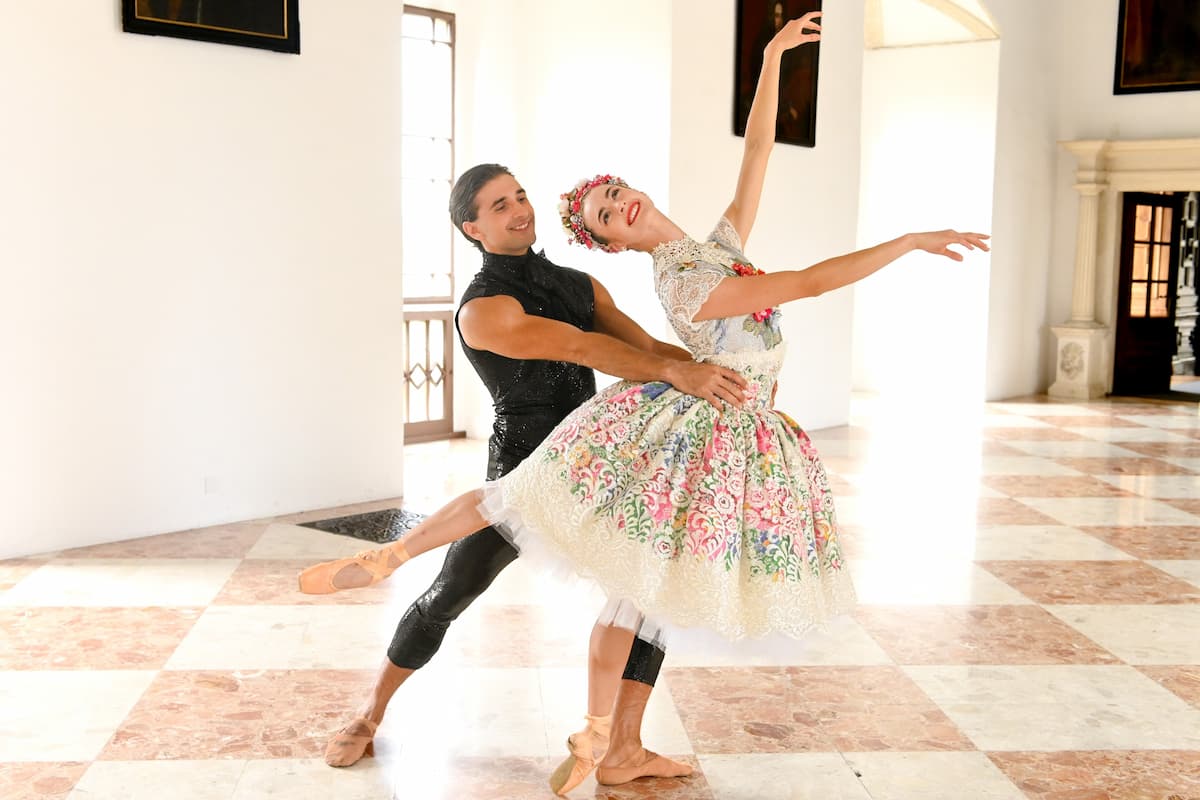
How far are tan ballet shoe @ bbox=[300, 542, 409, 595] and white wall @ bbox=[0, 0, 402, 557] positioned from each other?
2661mm

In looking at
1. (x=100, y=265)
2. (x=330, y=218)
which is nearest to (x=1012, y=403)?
(x=330, y=218)

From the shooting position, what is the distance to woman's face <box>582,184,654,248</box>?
2674mm

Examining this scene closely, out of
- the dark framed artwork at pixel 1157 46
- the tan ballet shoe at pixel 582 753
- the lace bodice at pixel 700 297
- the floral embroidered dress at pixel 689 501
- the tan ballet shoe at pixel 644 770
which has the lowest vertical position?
the tan ballet shoe at pixel 644 770

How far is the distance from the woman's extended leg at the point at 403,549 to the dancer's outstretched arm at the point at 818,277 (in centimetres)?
64

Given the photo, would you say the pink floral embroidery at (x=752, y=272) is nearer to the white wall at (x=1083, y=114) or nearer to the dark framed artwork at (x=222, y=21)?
the dark framed artwork at (x=222, y=21)

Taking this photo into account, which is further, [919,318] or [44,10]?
[919,318]

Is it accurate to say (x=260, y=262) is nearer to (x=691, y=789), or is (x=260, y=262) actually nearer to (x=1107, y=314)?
(x=691, y=789)

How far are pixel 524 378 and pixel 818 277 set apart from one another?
76 cm

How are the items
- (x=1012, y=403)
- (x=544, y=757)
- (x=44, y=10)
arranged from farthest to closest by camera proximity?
(x=1012, y=403), (x=44, y=10), (x=544, y=757)

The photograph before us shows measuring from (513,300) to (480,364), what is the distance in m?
0.22

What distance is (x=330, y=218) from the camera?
5781mm

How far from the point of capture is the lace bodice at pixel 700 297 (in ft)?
8.70

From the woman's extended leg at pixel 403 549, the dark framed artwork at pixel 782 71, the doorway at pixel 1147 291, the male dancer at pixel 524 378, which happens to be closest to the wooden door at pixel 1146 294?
the doorway at pixel 1147 291

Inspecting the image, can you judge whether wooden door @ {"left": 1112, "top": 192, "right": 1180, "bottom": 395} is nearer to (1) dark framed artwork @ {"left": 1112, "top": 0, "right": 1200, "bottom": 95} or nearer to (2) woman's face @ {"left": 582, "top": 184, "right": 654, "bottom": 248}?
(1) dark framed artwork @ {"left": 1112, "top": 0, "right": 1200, "bottom": 95}
